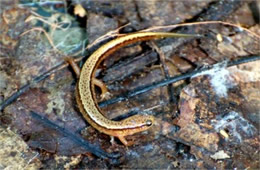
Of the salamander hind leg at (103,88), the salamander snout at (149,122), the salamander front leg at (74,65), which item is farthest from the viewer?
the salamander front leg at (74,65)

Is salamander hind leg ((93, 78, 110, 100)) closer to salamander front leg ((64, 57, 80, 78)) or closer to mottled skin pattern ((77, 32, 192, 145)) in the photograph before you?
mottled skin pattern ((77, 32, 192, 145))

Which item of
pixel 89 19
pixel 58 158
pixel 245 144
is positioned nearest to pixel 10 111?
pixel 58 158

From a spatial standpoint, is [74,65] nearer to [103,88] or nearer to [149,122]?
[103,88]

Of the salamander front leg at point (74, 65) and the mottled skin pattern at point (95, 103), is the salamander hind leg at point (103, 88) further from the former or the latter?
the salamander front leg at point (74, 65)

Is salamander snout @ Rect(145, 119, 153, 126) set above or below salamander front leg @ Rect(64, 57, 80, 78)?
below

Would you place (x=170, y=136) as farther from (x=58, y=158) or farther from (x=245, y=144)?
(x=58, y=158)

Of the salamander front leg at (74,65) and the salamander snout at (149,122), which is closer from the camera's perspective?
the salamander snout at (149,122)

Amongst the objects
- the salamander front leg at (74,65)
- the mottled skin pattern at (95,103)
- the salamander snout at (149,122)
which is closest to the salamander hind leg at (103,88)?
the mottled skin pattern at (95,103)

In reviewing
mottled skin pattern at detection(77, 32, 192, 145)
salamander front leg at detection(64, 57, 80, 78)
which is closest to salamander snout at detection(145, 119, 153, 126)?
mottled skin pattern at detection(77, 32, 192, 145)
